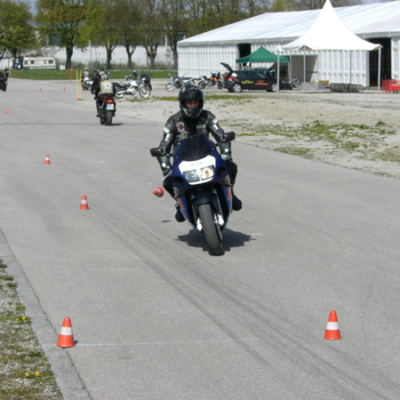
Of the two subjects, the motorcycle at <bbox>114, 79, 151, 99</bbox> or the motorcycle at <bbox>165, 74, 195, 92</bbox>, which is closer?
the motorcycle at <bbox>114, 79, 151, 99</bbox>

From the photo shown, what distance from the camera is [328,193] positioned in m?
11.4

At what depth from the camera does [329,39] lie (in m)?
39.2

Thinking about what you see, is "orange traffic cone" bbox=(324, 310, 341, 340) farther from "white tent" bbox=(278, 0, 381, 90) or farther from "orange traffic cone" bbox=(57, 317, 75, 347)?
"white tent" bbox=(278, 0, 381, 90)

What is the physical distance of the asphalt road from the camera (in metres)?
4.51

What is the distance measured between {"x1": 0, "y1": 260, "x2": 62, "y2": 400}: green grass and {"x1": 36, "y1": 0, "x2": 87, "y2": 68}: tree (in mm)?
111738

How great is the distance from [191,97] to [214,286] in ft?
7.60

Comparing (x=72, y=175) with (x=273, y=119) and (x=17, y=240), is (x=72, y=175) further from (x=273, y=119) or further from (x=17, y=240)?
(x=273, y=119)

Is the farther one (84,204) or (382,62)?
(382,62)

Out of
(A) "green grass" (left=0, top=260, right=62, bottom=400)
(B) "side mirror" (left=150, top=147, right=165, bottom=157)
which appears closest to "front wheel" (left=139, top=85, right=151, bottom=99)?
(B) "side mirror" (left=150, top=147, right=165, bottom=157)

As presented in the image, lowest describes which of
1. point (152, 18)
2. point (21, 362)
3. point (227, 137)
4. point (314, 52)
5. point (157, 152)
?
point (21, 362)

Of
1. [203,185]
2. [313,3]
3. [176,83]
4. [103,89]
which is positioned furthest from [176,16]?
[203,185]

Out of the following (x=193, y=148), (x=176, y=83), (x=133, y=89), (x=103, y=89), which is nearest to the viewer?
(x=193, y=148)

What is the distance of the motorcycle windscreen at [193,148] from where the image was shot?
24.7ft

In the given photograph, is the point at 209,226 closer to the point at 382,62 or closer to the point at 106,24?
the point at 382,62
